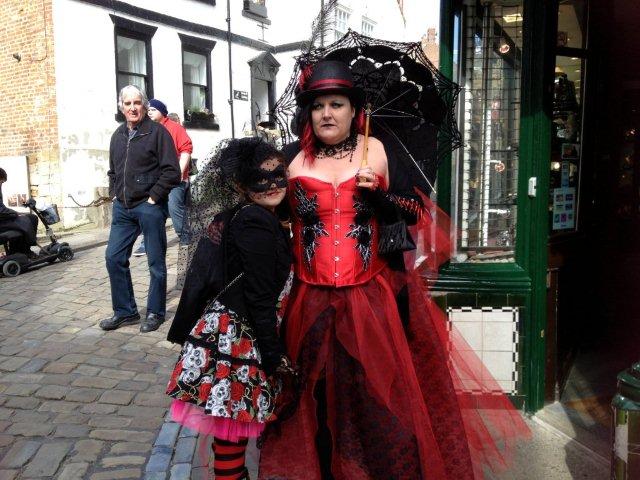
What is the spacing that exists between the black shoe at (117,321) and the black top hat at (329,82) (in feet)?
11.3

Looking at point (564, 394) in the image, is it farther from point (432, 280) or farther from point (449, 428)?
point (449, 428)

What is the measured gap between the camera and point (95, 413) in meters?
3.76

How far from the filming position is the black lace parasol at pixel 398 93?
9.85 feet

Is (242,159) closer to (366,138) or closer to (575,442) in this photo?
(366,138)

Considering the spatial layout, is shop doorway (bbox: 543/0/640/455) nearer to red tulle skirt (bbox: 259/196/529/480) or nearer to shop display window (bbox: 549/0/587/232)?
shop display window (bbox: 549/0/587/232)

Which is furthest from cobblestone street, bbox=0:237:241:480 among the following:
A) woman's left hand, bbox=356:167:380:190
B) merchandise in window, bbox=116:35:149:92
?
merchandise in window, bbox=116:35:149:92

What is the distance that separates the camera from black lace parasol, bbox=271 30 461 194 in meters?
3.00

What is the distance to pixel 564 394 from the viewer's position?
166 inches

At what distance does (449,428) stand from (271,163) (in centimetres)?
143

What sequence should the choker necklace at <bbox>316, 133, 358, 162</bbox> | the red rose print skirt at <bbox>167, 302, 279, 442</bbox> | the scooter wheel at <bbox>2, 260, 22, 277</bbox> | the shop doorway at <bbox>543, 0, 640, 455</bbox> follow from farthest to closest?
the scooter wheel at <bbox>2, 260, 22, 277</bbox> → the shop doorway at <bbox>543, 0, 640, 455</bbox> → the choker necklace at <bbox>316, 133, 358, 162</bbox> → the red rose print skirt at <bbox>167, 302, 279, 442</bbox>

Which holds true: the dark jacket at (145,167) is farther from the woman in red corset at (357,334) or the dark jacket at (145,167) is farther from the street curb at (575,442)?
the street curb at (575,442)

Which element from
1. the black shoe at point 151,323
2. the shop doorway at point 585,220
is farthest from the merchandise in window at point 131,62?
the shop doorway at point 585,220

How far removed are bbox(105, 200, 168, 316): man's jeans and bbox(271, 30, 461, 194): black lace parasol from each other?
101 inches

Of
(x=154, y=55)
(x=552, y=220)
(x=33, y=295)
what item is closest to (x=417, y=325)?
(x=552, y=220)
